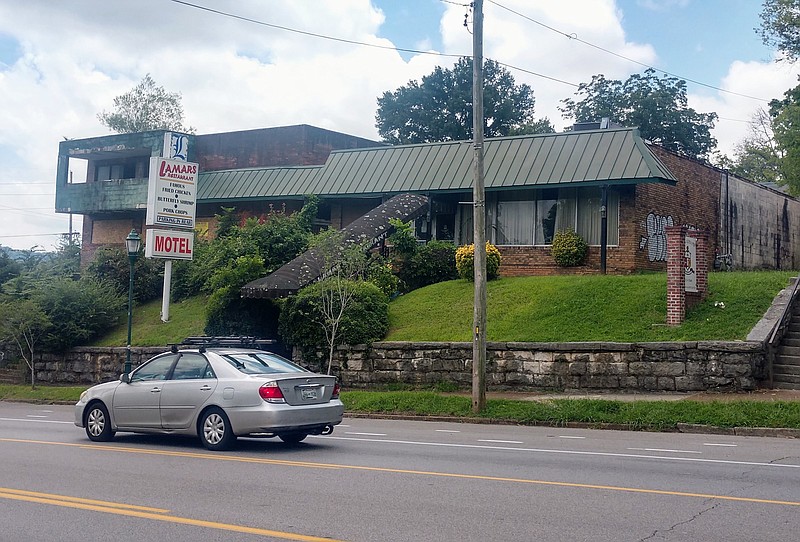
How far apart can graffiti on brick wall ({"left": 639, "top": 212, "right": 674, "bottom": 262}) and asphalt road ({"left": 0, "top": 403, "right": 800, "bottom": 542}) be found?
14440 mm

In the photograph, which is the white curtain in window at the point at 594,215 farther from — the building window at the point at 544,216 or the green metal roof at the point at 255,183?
the green metal roof at the point at 255,183

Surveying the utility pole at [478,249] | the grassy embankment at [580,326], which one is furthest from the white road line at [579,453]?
the utility pole at [478,249]

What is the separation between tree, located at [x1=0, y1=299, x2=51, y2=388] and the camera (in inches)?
1126

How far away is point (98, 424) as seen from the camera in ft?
46.5

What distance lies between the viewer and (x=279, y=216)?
110ft

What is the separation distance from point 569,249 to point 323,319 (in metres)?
8.90

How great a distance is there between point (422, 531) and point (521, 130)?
5252 centimetres

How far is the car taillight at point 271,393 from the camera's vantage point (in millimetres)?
12312

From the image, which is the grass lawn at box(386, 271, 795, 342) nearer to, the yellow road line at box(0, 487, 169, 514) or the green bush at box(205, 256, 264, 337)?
the green bush at box(205, 256, 264, 337)

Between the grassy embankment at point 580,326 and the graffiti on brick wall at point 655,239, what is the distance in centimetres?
313

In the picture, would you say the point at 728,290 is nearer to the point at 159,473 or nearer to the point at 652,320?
the point at 652,320

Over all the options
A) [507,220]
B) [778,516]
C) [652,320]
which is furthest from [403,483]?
[507,220]

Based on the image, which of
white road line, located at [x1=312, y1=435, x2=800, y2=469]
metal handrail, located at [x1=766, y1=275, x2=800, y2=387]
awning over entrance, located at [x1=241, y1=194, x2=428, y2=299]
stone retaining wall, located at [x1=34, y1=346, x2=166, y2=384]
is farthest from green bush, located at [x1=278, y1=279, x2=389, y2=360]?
metal handrail, located at [x1=766, y1=275, x2=800, y2=387]

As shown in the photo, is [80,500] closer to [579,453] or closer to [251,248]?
[579,453]
